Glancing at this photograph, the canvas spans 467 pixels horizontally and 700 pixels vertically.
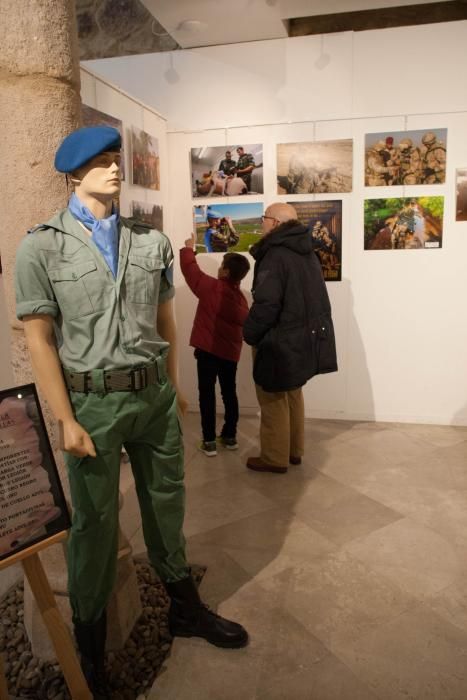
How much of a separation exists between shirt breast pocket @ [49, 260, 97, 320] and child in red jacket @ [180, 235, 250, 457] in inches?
95.1

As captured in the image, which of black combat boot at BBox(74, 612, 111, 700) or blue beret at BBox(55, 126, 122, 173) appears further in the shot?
black combat boot at BBox(74, 612, 111, 700)

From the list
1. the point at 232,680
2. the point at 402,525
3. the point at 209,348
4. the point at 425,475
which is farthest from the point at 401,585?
the point at 209,348

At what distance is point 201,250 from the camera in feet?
17.5

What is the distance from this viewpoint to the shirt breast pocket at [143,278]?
1937 millimetres

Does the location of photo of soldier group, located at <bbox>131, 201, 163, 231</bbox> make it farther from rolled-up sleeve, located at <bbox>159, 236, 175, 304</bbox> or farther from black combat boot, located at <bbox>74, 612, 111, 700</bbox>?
black combat boot, located at <bbox>74, 612, 111, 700</bbox>

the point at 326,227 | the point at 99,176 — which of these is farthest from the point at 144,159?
the point at 99,176

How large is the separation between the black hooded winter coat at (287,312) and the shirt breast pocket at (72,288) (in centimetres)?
194

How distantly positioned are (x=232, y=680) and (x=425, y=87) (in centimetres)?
460

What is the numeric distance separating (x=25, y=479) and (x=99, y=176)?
101 cm

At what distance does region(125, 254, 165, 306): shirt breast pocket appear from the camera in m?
1.94

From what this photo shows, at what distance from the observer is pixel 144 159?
4656mm

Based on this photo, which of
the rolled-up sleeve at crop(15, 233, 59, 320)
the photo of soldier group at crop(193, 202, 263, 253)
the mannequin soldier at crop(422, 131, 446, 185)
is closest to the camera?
the rolled-up sleeve at crop(15, 233, 59, 320)

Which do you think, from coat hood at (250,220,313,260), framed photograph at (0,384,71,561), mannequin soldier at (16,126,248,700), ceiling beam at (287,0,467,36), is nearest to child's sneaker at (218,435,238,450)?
coat hood at (250,220,313,260)

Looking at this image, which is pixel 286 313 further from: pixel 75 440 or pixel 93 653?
pixel 93 653
